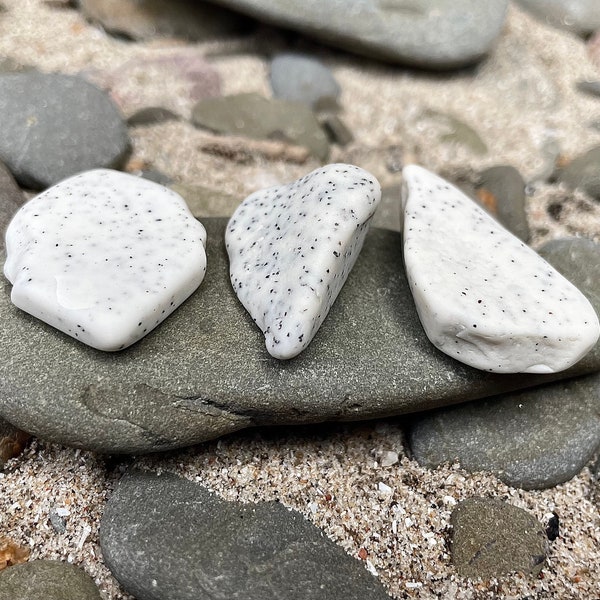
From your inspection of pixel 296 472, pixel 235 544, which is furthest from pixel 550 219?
pixel 235 544

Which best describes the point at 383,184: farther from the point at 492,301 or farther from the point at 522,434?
the point at 522,434

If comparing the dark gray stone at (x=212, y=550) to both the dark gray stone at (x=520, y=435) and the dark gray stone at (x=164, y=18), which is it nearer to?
the dark gray stone at (x=520, y=435)

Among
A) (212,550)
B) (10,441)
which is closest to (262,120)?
(10,441)

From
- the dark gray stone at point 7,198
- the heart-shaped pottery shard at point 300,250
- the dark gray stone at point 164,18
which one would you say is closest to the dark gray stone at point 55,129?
the dark gray stone at point 7,198

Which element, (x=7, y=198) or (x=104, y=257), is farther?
(x=7, y=198)

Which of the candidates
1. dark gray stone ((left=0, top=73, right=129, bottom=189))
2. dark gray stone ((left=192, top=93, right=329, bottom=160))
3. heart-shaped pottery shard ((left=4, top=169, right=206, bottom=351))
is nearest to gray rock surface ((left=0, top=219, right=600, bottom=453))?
heart-shaped pottery shard ((left=4, top=169, right=206, bottom=351))

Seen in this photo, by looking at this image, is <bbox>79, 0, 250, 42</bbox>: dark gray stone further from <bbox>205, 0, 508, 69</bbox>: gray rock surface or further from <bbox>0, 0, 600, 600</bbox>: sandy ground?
<bbox>205, 0, 508, 69</bbox>: gray rock surface
